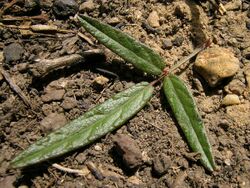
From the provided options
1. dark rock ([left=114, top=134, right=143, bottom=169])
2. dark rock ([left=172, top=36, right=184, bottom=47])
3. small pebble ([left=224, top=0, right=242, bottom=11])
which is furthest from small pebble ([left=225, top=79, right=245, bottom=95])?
dark rock ([left=114, top=134, right=143, bottom=169])

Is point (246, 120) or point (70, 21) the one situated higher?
point (70, 21)

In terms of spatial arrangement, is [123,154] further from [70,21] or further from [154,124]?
[70,21]

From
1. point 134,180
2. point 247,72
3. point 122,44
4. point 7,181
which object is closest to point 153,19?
point 122,44

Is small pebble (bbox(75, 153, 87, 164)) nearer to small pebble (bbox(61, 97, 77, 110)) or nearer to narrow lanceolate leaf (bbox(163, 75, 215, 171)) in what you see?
small pebble (bbox(61, 97, 77, 110))

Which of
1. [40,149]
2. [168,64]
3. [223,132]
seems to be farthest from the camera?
[168,64]

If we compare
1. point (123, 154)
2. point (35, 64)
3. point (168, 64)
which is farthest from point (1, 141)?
point (168, 64)

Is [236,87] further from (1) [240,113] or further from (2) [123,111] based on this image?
(2) [123,111]
